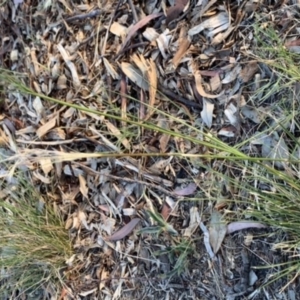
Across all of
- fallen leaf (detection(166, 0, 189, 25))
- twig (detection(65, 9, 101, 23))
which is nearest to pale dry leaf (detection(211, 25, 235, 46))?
fallen leaf (detection(166, 0, 189, 25))

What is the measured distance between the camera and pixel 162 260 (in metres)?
1.41

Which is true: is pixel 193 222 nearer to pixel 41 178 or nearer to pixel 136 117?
pixel 136 117

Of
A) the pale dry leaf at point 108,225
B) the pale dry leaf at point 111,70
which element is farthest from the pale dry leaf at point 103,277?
the pale dry leaf at point 111,70

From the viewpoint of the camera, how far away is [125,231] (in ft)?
4.85

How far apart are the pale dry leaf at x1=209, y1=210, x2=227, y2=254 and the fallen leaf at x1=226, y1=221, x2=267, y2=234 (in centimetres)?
1

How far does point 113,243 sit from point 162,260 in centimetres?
16

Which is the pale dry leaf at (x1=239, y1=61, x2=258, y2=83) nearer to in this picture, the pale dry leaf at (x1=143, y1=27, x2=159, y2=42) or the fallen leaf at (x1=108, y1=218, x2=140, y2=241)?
the pale dry leaf at (x1=143, y1=27, x2=159, y2=42)

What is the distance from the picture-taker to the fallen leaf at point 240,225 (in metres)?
1.26

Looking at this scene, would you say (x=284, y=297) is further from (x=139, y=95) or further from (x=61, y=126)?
(x=61, y=126)

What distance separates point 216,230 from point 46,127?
580mm

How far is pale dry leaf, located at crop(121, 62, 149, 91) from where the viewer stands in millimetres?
1439

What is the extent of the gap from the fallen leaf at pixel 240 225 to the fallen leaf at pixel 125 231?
10.3 inches

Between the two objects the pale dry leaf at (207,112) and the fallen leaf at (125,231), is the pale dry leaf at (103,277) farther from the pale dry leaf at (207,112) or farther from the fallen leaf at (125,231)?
the pale dry leaf at (207,112)

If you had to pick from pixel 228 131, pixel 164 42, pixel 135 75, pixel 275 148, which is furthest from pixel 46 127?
pixel 275 148
